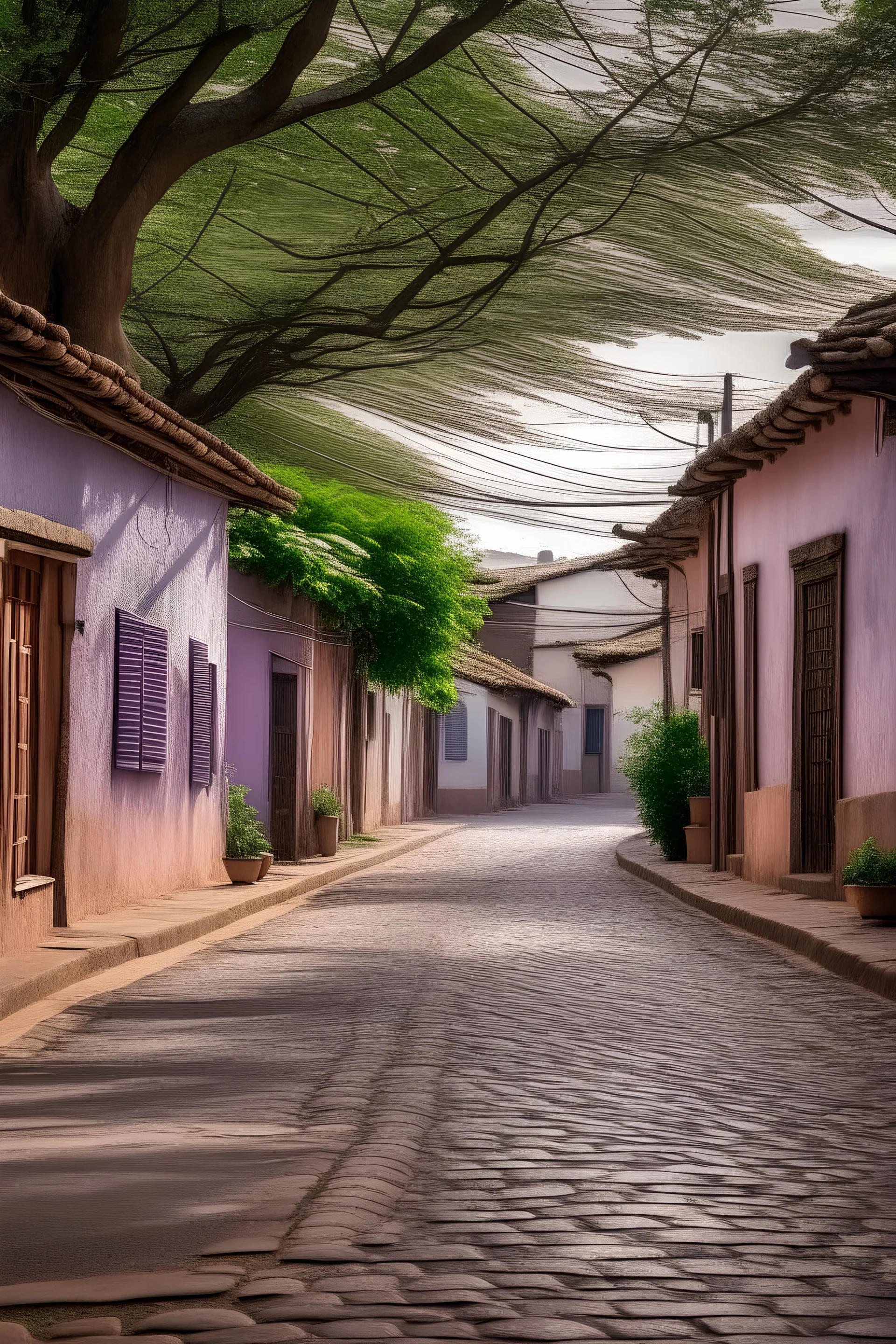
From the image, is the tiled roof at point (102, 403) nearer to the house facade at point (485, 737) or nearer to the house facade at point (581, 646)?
the house facade at point (485, 737)

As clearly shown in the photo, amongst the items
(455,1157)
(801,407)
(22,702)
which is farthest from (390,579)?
(455,1157)

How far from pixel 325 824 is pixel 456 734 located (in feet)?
85.8

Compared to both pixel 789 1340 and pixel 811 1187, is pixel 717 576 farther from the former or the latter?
pixel 789 1340

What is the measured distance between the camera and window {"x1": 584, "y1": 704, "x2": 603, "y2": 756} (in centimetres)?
7294

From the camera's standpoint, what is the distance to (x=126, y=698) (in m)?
15.0

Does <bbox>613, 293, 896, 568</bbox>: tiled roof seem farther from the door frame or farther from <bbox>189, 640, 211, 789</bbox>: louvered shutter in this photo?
<bbox>189, 640, 211, 789</bbox>: louvered shutter

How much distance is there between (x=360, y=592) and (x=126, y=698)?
1145 cm

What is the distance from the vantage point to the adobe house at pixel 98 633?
11.8 meters

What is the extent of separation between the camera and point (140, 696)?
50.5ft

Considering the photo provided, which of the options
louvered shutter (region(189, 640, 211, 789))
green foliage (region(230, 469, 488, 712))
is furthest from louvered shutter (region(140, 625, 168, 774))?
green foliage (region(230, 469, 488, 712))

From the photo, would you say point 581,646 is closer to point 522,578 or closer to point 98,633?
point 522,578

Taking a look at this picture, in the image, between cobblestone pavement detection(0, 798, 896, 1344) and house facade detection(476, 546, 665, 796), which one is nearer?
cobblestone pavement detection(0, 798, 896, 1344)

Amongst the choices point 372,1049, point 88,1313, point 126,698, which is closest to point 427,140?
point 126,698

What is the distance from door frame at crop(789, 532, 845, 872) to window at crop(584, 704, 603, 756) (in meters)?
54.6
